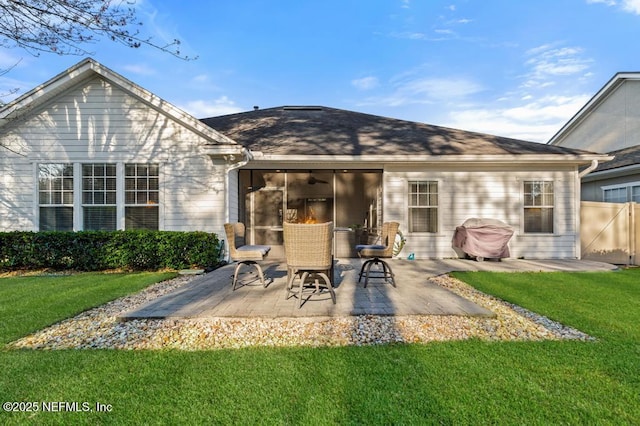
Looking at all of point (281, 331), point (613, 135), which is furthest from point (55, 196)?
point (613, 135)

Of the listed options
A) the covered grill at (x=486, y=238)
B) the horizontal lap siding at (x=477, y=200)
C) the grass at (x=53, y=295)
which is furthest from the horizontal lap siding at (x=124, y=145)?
the covered grill at (x=486, y=238)

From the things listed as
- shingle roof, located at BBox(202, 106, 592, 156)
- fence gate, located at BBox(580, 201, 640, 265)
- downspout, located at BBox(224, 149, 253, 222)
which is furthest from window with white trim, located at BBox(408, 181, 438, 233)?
downspout, located at BBox(224, 149, 253, 222)

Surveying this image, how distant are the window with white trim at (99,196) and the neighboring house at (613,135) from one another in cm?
1459

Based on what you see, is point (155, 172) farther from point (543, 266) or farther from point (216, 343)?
point (543, 266)

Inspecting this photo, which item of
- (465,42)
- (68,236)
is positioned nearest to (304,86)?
(465,42)

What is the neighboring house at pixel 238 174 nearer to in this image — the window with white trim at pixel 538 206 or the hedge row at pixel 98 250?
the window with white trim at pixel 538 206

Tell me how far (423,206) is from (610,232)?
5210mm

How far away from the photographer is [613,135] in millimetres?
13133

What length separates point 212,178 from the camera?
26.1ft

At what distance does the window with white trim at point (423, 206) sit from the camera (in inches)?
348

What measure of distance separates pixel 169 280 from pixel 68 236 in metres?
2.94

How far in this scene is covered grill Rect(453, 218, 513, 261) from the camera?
7988mm

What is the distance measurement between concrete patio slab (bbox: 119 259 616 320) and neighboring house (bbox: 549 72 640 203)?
8.33 metres

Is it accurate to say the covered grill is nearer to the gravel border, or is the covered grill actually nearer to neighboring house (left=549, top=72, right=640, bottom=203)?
the gravel border
